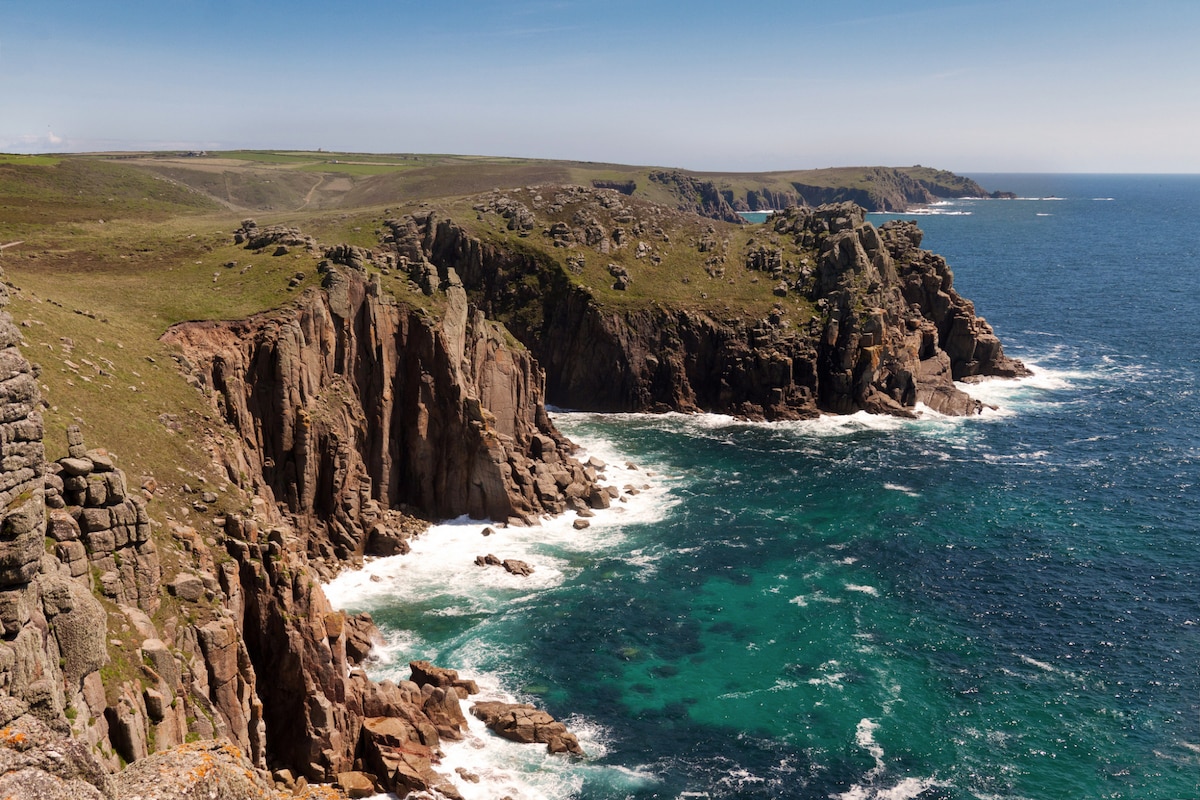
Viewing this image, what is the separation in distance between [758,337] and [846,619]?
68.6 metres

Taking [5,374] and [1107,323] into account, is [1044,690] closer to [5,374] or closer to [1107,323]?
[5,374]

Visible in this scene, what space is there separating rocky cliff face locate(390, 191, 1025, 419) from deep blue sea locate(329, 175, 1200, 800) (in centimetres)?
1414

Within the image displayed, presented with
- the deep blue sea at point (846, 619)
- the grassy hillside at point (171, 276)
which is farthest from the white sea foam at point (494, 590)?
the grassy hillside at point (171, 276)

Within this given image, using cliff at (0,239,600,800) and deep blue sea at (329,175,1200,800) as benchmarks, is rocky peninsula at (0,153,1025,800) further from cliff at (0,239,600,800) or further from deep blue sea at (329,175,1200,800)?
deep blue sea at (329,175,1200,800)

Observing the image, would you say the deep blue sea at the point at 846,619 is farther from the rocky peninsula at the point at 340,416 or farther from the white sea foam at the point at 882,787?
the rocky peninsula at the point at 340,416

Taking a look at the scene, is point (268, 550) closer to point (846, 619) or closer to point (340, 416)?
point (340, 416)

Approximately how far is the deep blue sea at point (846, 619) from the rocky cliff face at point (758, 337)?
14135 millimetres

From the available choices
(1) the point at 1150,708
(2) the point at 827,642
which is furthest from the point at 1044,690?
(2) the point at 827,642

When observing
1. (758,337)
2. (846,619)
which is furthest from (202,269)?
(758,337)

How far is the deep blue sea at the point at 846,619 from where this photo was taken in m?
55.8

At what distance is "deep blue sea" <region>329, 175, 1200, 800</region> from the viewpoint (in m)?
55.8

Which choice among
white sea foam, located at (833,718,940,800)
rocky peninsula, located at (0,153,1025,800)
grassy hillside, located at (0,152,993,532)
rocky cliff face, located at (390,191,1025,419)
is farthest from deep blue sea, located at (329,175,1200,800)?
grassy hillside, located at (0,152,993,532)

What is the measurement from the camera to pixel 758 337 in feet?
447

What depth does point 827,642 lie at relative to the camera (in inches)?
2776
